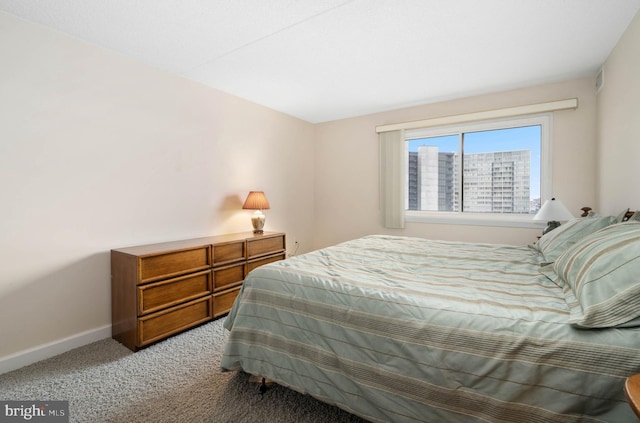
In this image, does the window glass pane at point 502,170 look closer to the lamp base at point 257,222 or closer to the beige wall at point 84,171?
the lamp base at point 257,222

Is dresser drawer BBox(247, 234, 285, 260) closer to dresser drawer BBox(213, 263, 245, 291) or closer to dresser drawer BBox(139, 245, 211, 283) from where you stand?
dresser drawer BBox(213, 263, 245, 291)

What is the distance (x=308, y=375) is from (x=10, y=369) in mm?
2106

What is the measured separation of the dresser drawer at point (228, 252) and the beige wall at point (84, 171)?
51 centimetres

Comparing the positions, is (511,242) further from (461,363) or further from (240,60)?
(240,60)

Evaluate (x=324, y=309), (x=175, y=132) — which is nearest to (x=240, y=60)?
(x=175, y=132)

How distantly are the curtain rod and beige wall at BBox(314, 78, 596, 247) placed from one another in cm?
10

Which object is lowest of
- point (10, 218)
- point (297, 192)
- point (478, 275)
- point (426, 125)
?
point (478, 275)

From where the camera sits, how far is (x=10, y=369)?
1.87 meters

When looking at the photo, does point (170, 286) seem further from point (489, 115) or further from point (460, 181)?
point (489, 115)

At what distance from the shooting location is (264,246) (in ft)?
10.6

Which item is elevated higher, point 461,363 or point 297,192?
point 297,192

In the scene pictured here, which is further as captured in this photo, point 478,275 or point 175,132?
point 175,132

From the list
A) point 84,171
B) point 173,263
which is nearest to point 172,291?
point 173,263

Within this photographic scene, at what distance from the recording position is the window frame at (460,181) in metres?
3.10
